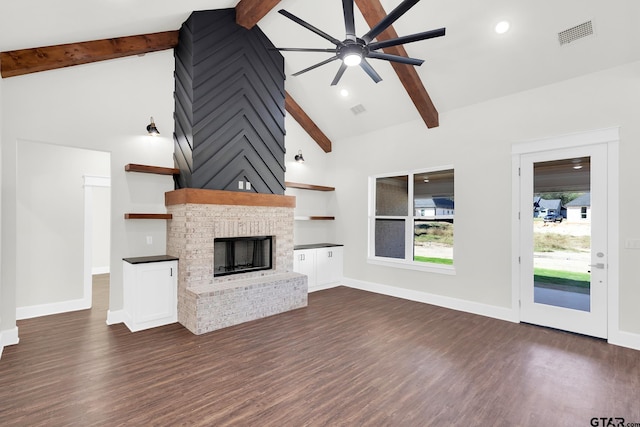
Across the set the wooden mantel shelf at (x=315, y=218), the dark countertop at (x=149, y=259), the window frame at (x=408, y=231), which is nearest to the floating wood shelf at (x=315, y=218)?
the wooden mantel shelf at (x=315, y=218)

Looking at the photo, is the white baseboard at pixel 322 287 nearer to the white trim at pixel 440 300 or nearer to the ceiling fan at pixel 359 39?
the white trim at pixel 440 300

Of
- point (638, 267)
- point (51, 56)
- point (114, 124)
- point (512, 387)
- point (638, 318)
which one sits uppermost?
point (51, 56)

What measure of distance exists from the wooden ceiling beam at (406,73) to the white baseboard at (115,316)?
16.8ft

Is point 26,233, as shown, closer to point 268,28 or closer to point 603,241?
point 268,28

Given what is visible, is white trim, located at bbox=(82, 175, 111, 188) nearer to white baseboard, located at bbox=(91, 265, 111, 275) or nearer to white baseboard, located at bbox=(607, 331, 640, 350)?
white baseboard, located at bbox=(91, 265, 111, 275)

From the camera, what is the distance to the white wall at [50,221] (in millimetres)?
4348

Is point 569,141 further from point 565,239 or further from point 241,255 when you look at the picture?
point 241,255

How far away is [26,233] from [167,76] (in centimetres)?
300

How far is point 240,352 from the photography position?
3359 millimetres

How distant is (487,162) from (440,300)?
2.33 metres

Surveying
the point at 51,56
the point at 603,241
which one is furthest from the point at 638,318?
the point at 51,56

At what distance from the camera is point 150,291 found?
4.07 metres

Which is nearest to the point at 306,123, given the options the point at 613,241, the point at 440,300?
the point at 440,300

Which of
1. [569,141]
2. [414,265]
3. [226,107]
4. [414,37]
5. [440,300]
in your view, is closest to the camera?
[414,37]
